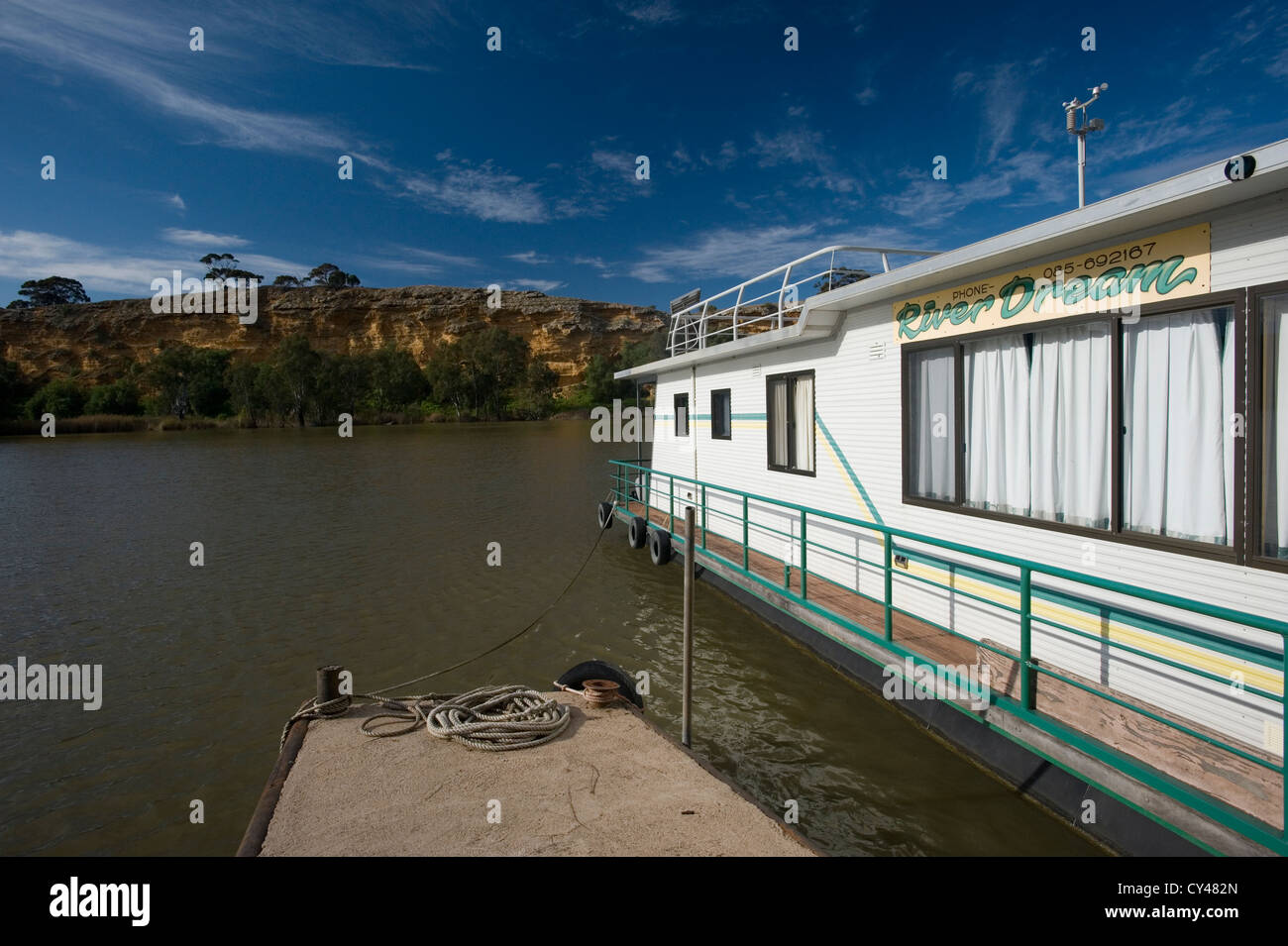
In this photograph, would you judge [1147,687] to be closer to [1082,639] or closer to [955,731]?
[1082,639]

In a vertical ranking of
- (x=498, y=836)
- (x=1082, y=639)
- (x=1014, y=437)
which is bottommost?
(x=498, y=836)

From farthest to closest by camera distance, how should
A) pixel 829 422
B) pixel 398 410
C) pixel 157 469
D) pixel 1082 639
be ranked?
pixel 398 410
pixel 157 469
pixel 829 422
pixel 1082 639

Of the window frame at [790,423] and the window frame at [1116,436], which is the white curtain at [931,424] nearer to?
the window frame at [1116,436]

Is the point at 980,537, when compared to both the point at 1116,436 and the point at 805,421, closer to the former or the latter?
the point at 1116,436

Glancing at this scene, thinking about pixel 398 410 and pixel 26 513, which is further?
pixel 398 410

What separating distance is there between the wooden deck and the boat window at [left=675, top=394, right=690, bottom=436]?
7.08 metres

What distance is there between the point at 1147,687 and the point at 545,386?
69879 mm

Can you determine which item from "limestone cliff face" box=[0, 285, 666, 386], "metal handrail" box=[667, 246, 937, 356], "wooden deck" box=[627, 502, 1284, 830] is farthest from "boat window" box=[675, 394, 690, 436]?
"limestone cliff face" box=[0, 285, 666, 386]

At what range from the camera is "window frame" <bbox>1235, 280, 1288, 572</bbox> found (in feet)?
13.3

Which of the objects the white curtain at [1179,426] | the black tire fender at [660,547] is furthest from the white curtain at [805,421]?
the white curtain at [1179,426]

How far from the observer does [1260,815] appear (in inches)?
131

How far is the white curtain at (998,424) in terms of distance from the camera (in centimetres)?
577
